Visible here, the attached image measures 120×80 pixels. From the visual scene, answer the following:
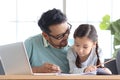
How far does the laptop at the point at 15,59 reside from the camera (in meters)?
1.61

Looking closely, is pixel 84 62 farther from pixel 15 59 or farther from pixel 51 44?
pixel 15 59

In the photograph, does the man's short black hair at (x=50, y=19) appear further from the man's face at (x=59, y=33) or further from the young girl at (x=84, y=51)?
the young girl at (x=84, y=51)

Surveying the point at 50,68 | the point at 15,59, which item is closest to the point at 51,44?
the point at 50,68

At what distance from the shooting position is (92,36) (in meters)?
2.25

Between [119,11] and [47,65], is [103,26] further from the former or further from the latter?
[47,65]

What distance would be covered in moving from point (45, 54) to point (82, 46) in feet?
1.01

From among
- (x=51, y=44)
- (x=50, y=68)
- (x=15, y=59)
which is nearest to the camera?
(x=15, y=59)

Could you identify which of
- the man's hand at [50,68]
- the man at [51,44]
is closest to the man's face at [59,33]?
the man at [51,44]

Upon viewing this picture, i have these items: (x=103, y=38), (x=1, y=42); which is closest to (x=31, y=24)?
(x=1, y=42)

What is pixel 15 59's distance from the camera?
64.1 inches

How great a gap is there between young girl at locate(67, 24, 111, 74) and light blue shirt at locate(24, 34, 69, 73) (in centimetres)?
9

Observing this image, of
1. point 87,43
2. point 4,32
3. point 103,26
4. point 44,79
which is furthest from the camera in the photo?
point 4,32

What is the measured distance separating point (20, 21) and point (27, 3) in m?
0.29

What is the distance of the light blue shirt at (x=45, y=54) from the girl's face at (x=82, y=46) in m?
0.16
